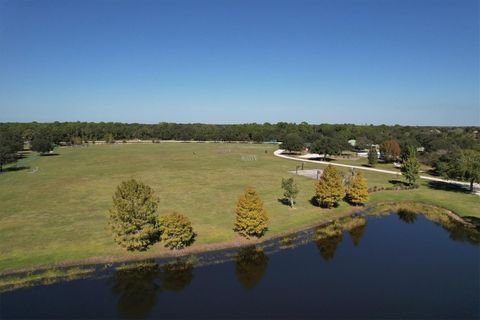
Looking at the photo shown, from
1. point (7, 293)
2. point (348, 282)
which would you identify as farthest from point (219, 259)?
point (7, 293)

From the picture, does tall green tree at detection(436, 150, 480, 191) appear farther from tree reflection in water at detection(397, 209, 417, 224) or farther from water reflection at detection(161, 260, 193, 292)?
water reflection at detection(161, 260, 193, 292)

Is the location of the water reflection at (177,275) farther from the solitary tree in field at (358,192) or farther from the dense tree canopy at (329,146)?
the dense tree canopy at (329,146)

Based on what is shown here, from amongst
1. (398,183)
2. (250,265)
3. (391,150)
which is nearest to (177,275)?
(250,265)

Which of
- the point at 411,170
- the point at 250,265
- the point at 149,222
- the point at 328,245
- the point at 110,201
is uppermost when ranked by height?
the point at 411,170

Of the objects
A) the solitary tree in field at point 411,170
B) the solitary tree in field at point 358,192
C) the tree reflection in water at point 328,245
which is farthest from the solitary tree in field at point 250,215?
the solitary tree in field at point 411,170

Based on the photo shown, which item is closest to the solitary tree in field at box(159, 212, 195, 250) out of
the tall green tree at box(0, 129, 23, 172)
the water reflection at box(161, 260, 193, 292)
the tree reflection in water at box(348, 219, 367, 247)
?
the water reflection at box(161, 260, 193, 292)

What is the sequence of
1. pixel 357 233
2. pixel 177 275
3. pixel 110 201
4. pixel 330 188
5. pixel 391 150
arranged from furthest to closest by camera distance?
1. pixel 391 150
2. pixel 110 201
3. pixel 330 188
4. pixel 357 233
5. pixel 177 275

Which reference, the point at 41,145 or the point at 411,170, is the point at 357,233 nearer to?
the point at 411,170
